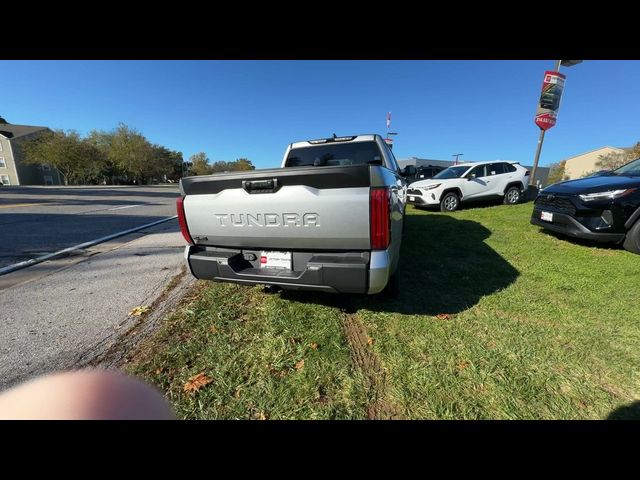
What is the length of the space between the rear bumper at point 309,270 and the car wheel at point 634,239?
4.83 meters

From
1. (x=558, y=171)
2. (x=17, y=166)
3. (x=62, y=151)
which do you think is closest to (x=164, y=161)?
(x=62, y=151)

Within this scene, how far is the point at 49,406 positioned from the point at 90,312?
229 cm

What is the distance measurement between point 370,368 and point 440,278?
210 centimetres

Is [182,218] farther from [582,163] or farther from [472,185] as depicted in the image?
[582,163]

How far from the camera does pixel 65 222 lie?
27.8 feet

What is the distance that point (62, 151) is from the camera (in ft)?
140

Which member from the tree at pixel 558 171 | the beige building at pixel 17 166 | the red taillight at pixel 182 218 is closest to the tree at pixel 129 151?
the beige building at pixel 17 166

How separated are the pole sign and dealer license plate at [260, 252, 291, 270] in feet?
40.6

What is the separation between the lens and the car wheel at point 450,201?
9.03 meters

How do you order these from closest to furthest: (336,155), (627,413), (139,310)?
(627,413), (139,310), (336,155)

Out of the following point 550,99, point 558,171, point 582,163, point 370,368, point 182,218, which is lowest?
point 370,368

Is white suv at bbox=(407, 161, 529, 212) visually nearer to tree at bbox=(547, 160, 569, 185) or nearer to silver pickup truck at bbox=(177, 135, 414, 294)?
silver pickup truck at bbox=(177, 135, 414, 294)
